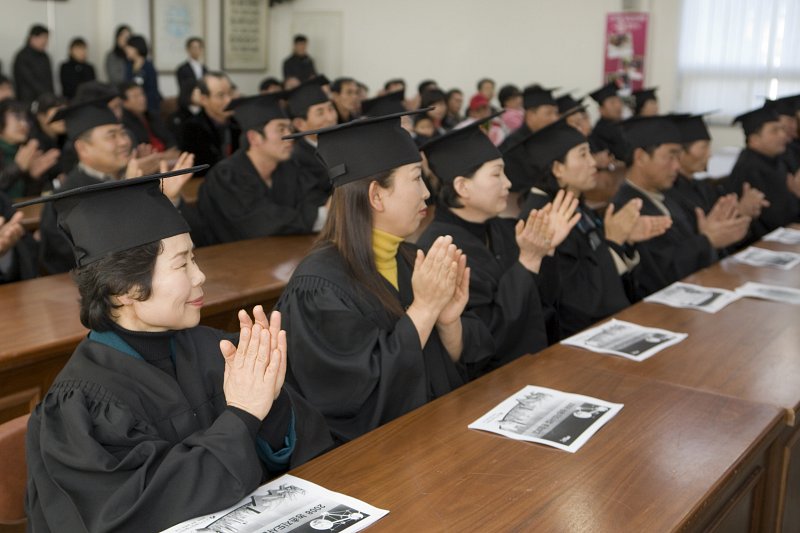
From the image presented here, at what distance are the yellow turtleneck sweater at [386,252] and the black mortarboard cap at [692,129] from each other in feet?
11.8

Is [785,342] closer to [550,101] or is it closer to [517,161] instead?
[517,161]

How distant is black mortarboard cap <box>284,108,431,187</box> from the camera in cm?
288

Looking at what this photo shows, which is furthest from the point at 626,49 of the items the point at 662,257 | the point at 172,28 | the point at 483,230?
the point at 483,230

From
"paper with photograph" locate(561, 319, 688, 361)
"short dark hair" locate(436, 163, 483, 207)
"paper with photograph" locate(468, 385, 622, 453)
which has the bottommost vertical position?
"paper with photograph" locate(561, 319, 688, 361)

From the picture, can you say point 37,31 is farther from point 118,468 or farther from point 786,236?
point 118,468

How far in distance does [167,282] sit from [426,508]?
78 cm

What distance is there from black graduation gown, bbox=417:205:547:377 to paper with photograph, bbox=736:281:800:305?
109 cm

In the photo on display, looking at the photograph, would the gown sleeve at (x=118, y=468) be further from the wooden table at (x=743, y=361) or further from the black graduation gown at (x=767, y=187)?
the black graduation gown at (x=767, y=187)

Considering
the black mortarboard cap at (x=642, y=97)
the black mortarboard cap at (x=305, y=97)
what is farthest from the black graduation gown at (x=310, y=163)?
the black mortarboard cap at (x=642, y=97)

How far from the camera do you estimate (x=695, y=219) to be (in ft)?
18.3

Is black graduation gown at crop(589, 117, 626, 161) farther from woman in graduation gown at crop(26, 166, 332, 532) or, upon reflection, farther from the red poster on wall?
woman in graduation gown at crop(26, 166, 332, 532)

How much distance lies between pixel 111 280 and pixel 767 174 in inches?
250

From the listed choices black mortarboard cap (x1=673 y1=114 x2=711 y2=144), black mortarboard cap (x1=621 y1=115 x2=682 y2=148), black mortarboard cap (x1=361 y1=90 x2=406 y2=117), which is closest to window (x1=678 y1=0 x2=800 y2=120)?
black mortarboard cap (x1=361 y1=90 x2=406 y2=117)

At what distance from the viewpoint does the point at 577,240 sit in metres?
4.40
